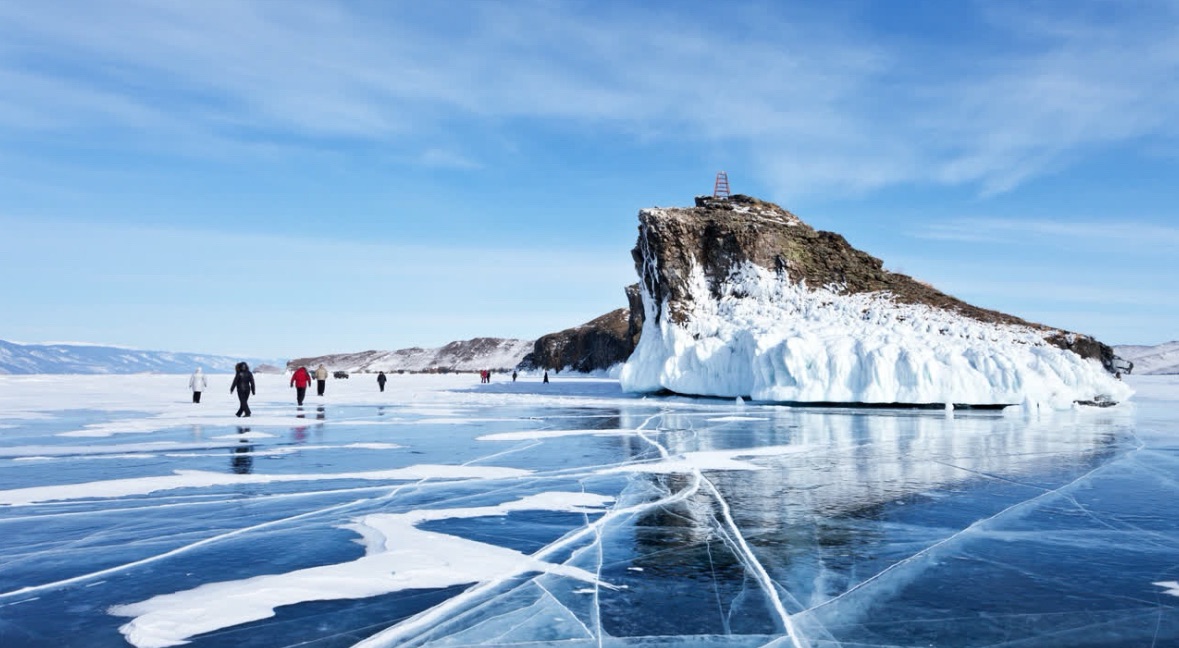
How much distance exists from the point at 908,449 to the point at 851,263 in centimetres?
2592

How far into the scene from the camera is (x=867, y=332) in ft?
94.4

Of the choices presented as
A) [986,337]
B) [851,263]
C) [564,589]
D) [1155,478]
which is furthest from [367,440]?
[851,263]

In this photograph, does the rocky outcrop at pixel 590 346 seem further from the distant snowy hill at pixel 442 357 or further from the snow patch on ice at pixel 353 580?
the snow patch on ice at pixel 353 580

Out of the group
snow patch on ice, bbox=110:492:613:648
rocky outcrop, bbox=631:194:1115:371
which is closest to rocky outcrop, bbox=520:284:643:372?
rocky outcrop, bbox=631:194:1115:371

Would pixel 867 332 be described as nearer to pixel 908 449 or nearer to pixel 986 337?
pixel 986 337

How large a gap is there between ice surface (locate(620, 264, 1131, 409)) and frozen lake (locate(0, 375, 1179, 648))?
12021 millimetres

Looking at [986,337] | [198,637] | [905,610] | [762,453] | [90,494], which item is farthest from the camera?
[986,337]

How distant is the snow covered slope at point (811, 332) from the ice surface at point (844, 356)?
5 centimetres

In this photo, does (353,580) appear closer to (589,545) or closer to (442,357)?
(589,545)

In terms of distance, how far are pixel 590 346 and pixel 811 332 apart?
65.2 m

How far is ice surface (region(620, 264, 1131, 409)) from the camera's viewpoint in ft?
82.9

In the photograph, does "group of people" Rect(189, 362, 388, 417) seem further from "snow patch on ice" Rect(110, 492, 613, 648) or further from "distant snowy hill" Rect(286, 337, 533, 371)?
"distant snowy hill" Rect(286, 337, 533, 371)

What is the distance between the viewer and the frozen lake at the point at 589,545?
4406mm

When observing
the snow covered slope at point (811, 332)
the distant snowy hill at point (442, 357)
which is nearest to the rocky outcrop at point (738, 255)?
the snow covered slope at point (811, 332)
